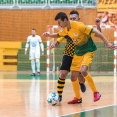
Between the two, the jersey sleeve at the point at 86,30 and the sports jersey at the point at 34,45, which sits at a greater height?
the jersey sleeve at the point at 86,30

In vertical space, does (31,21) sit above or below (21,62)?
above

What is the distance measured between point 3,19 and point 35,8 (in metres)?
1.99

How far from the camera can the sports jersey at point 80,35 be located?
10.8 metres

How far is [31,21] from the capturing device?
29047 millimetres

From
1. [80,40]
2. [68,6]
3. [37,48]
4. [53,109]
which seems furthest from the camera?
[68,6]

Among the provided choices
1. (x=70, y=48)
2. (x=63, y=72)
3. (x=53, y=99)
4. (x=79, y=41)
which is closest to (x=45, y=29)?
(x=70, y=48)

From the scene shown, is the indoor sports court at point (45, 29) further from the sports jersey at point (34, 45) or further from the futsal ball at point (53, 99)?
the futsal ball at point (53, 99)

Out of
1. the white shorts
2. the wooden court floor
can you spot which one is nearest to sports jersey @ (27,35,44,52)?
the white shorts

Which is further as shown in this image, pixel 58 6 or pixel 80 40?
pixel 58 6

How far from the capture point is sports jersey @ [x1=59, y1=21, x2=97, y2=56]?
10.8 m

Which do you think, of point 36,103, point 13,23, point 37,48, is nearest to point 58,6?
point 13,23

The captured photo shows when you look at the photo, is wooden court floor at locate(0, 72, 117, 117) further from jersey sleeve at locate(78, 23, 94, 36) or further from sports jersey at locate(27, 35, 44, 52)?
sports jersey at locate(27, 35, 44, 52)

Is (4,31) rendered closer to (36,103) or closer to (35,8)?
(35,8)

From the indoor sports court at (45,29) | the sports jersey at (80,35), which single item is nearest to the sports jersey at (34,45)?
the indoor sports court at (45,29)
